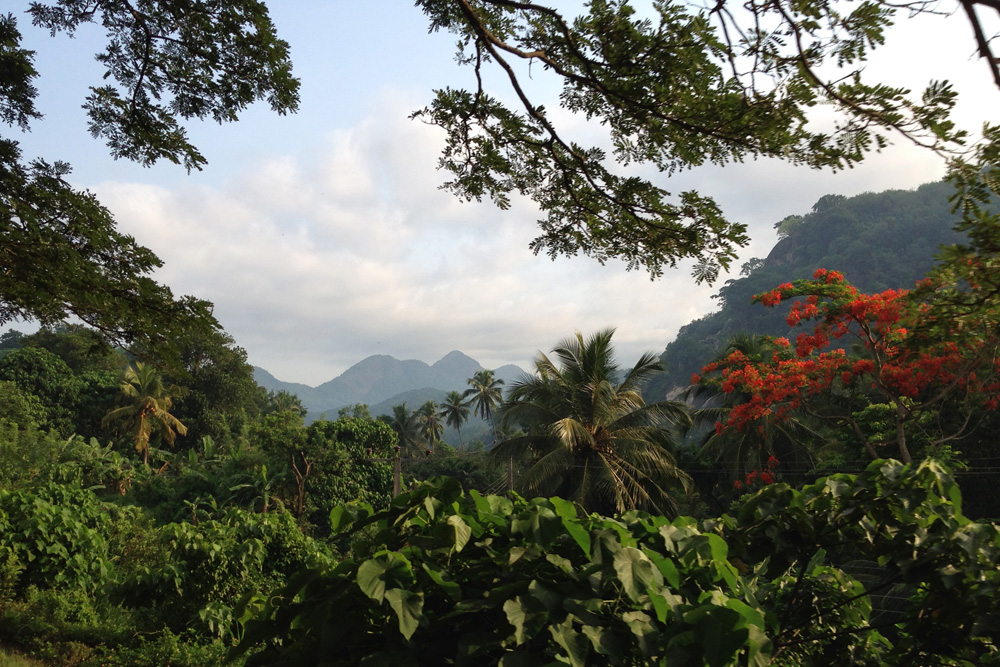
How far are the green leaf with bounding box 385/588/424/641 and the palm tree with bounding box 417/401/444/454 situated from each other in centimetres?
6008

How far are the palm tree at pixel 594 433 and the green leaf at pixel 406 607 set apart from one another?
14.6 metres

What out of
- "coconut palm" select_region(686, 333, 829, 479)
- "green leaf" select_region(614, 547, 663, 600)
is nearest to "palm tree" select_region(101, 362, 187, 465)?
"coconut palm" select_region(686, 333, 829, 479)

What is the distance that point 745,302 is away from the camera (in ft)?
252

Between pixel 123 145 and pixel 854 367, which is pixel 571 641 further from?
pixel 854 367

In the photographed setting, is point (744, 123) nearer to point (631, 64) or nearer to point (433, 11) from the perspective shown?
point (631, 64)

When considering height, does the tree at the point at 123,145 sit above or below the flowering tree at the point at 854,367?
above

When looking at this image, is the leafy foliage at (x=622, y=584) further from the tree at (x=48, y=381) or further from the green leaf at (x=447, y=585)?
the tree at (x=48, y=381)

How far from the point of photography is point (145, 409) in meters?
27.5

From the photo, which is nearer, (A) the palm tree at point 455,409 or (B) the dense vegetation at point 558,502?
(B) the dense vegetation at point 558,502

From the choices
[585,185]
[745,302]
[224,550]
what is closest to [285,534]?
[224,550]

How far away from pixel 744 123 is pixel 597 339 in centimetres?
1525

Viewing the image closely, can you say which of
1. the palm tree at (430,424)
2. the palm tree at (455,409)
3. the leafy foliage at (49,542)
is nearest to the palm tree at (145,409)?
the leafy foliage at (49,542)

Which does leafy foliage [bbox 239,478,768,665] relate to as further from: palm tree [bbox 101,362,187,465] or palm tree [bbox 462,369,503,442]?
palm tree [bbox 462,369,503,442]

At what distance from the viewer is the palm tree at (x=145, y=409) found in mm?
27281
